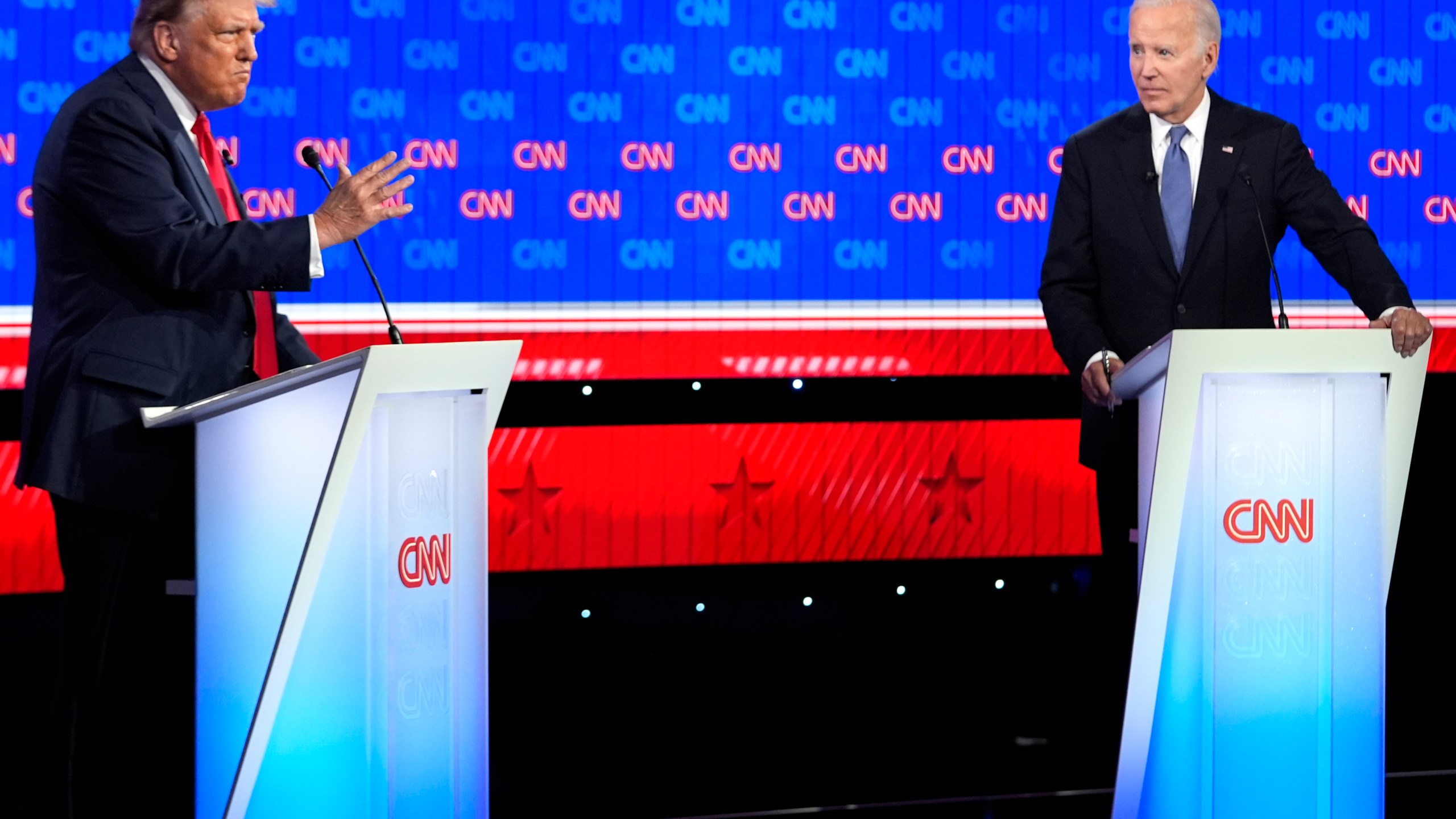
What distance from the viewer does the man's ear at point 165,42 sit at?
238cm

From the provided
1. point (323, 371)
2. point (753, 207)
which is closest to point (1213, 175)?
point (753, 207)

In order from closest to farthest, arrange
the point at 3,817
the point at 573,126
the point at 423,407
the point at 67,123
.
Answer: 1. the point at 423,407
2. the point at 67,123
3. the point at 3,817
4. the point at 573,126

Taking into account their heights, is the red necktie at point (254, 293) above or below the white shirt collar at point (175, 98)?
below

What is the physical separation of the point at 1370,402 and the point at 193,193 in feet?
6.05

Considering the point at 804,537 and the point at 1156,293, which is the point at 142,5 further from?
the point at 804,537

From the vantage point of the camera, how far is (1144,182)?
9.35ft

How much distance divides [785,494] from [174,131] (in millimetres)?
1912

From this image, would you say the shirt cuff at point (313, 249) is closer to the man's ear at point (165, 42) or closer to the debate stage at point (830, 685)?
the man's ear at point (165, 42)

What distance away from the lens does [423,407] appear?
2135mm

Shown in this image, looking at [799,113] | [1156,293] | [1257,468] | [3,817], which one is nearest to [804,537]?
[799,113]

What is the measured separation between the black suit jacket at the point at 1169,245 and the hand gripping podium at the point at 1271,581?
1.52ft

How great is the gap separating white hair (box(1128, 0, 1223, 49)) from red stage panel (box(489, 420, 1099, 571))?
1274 mm

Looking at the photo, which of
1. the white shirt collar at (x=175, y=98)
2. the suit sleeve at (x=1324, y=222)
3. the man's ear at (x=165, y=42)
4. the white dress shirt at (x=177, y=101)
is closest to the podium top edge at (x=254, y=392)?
the white dress shirt at (x=177, y=101)

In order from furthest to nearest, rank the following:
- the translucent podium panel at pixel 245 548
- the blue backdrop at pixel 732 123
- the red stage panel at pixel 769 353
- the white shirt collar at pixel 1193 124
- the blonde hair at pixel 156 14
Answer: the red stage panel at pixel 769 353 < the blue backdrop at pixel 732 123 < the white shirt collar at pixel 1193 124 < the blonde hair at pixel 156 14 < the translucent podium panel at pixel 245 548
